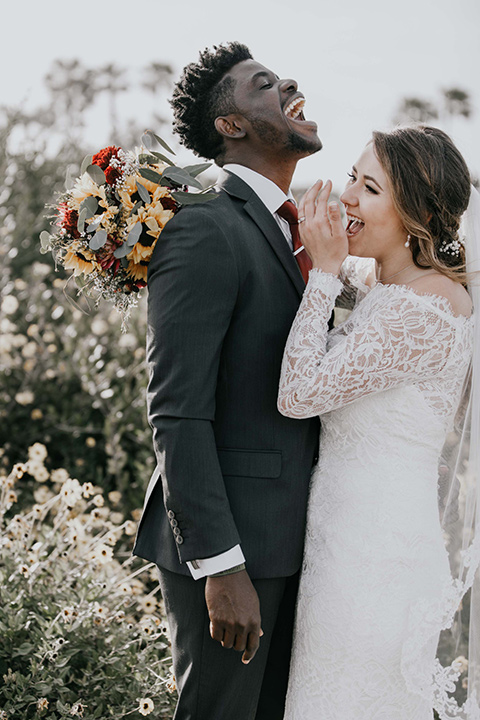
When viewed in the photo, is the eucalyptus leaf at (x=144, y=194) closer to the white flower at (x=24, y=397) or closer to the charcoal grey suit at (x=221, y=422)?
the charcoal grey suit at (x=221, y=422)

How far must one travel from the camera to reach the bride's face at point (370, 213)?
93.5 inches

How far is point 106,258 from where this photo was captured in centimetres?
224

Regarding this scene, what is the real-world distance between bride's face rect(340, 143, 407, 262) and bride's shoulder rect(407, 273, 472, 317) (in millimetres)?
185

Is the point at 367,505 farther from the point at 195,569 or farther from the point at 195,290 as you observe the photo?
the point at 195,290

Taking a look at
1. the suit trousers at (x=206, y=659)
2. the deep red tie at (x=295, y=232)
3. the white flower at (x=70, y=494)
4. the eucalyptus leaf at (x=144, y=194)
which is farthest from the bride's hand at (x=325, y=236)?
the white flower at (x=70, y=494)

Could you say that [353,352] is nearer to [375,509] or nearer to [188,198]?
[375,509]

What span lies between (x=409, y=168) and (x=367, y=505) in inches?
42.4

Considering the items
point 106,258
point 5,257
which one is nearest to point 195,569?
point 106,258

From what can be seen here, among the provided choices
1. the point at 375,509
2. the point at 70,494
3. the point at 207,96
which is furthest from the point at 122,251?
the point at 70,494

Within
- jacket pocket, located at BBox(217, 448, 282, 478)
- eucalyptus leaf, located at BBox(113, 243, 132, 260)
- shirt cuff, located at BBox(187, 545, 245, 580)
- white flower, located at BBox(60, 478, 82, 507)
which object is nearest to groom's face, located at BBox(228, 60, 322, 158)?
eucalyptus leaf, located at BBox(113, 243, 132, 260)

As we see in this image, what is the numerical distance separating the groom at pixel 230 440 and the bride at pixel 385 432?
0.33ft

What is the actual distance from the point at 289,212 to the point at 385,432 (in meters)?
0.81

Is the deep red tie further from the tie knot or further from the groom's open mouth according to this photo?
the groom's open mouth

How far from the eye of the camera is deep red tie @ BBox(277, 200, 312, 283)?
242cm
